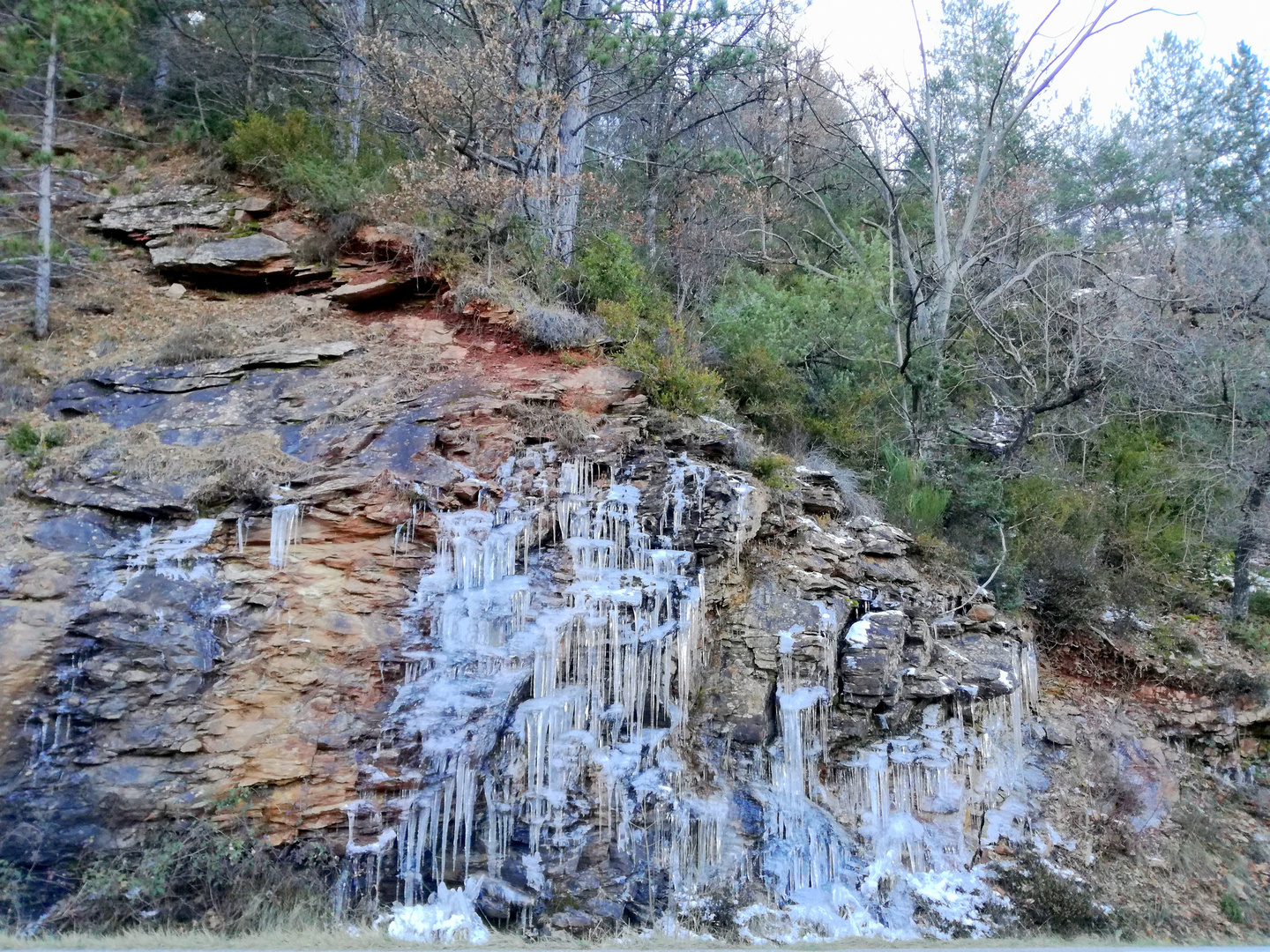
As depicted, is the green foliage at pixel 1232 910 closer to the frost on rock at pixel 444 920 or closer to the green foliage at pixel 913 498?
the green foliage at pixel 913 498

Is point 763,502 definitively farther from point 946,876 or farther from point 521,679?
point 946,876

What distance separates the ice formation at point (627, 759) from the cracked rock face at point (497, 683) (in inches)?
1.0

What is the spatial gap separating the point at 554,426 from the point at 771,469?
250cm

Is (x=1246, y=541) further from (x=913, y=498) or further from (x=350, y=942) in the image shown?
(x=350, y=942)

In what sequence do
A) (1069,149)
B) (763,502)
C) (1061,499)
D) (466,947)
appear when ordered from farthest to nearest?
(1069,149) < (1061,499) < (763,502) < (466,947)

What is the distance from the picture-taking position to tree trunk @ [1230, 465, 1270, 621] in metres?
10.0

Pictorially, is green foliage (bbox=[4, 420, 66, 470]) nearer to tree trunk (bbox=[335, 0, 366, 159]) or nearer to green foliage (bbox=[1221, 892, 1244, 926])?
tree trunk (bbox=[335, 0, 366, 159])

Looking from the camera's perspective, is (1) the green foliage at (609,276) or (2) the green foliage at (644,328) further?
(1) the green foliage at (609,276)

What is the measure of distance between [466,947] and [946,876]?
4322 mm

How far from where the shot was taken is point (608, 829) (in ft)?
22.9

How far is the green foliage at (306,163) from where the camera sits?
1117 centimetres

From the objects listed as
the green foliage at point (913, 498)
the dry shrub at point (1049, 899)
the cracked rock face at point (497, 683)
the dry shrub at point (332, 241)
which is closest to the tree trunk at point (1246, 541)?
the green foliage at point (913, 498)

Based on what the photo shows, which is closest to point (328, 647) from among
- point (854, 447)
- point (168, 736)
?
point (168, 736)

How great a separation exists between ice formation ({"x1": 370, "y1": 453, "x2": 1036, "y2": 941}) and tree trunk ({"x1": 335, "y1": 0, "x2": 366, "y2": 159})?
7.73 metres
